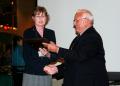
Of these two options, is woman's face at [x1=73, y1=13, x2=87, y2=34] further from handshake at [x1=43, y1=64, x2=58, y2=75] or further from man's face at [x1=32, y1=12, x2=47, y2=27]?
man's face at [x1=32, y1=12, x2=47, y2=27]

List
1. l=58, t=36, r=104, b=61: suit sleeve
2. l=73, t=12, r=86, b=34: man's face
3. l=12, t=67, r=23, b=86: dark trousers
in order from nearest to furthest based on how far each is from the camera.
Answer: l=58, t=36, r=104, b=61: suit sleeve, l=73, t=12, r=86, b=34: man's face, l=12, t=67, r=23, b=86: dark trousers

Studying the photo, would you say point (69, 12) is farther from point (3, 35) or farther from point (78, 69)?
point (3, 35)

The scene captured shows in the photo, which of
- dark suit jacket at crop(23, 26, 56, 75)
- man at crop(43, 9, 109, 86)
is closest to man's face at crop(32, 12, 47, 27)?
dark suit jacket at crop(23, 26, 56, 75)

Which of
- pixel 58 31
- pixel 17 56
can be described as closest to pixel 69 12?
pixel 58 31

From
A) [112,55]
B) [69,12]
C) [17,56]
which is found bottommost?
[17,56]

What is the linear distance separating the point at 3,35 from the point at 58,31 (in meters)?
5.84

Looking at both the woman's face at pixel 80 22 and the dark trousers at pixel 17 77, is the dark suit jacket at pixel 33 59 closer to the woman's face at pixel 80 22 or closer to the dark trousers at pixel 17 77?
the woman's face at pixel 80 22

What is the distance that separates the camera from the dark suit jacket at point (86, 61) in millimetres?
3139

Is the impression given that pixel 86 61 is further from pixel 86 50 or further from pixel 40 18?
pixel 40 18

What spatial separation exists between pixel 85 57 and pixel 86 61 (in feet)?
0.33

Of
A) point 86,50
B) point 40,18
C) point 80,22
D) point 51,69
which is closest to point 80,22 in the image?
point 80,22

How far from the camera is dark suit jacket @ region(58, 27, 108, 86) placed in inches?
124

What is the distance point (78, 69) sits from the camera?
128 inches

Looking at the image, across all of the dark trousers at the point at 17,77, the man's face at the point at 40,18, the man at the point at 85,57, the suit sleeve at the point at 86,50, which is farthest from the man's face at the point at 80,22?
the dark trousers at the point at 17,77
